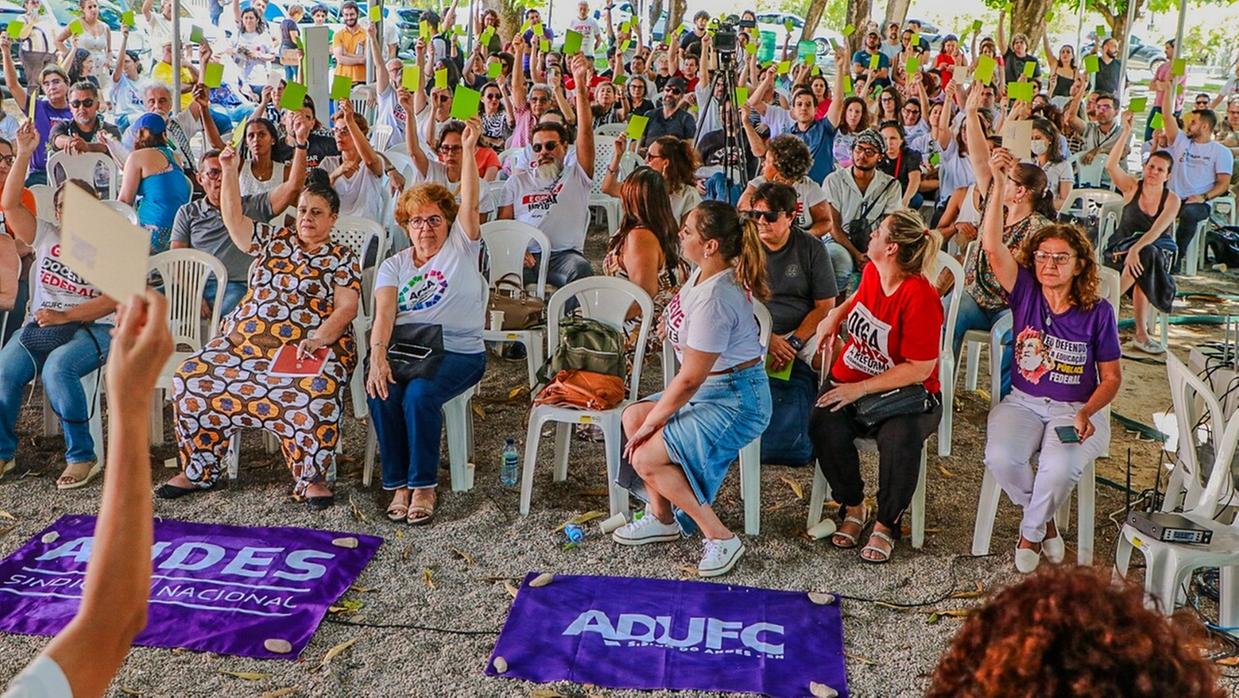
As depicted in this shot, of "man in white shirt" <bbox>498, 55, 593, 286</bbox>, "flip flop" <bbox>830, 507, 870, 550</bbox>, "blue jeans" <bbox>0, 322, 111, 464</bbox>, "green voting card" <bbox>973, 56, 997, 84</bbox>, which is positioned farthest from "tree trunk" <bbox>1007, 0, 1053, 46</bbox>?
"blue jeans" <bbox>0, 322, 111, 464</bbox>

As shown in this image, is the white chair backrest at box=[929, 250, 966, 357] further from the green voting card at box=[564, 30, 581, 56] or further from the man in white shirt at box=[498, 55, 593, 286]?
the green voting card at box=[564, 30, 581, 56]

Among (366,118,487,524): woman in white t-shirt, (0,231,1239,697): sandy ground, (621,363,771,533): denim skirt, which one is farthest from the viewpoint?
(366,118,487,524): woman in white t-shirt

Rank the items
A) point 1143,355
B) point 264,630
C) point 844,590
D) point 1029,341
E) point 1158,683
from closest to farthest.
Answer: point 1158,683 < point 264,630 < point 844,590 < point 1029,341 < point 1143,355

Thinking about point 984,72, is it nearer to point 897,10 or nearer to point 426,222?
point 426,222

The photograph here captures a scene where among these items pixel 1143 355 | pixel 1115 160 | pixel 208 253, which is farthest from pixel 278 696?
pixel 1115 160

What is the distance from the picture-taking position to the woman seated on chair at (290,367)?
4.29 m

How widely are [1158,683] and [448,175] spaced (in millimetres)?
5852

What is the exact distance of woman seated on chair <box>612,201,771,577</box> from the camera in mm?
3734

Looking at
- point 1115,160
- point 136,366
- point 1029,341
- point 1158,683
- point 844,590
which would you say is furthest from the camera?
point 1115,160

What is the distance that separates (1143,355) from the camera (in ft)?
21.3

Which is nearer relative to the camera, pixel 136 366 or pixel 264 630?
pixel 136 366

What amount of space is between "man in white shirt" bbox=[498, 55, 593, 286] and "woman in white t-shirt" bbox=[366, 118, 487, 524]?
4.71 ft

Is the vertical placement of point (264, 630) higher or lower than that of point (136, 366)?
lower

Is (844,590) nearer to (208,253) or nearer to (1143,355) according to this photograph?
(208,253)
